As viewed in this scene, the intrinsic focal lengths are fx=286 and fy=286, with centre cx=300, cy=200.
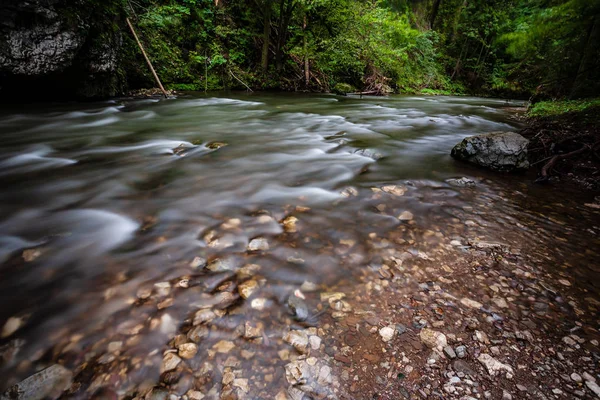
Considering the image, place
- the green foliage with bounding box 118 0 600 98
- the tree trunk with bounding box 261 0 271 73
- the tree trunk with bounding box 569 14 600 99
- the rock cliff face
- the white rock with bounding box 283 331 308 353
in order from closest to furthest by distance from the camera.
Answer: the white rock with bounding box 283 331 308 353
the rock cliff face
the tree trunk with bounding box 569 14 600 99
the green foliage with bounding box 118 0 600 98
the tree trunk with bounding box 261 0 271 73

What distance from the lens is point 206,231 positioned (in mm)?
2182

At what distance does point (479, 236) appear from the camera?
7.30 feet

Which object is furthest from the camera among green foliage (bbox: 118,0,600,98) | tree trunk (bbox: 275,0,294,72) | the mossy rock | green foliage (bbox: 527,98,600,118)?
the mossy rock

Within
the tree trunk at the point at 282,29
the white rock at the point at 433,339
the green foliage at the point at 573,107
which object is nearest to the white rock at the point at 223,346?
the white rock at the point at 433,339

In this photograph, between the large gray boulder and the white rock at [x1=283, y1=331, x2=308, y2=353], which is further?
the large gray boulder

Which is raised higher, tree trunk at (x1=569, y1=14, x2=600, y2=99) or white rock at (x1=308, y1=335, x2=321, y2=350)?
tree trunk at (x1=569, y1=14, x2=600, y2=99)

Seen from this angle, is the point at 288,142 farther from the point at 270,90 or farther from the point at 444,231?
the point at 270,90

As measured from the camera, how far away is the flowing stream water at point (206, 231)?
1.35 metres

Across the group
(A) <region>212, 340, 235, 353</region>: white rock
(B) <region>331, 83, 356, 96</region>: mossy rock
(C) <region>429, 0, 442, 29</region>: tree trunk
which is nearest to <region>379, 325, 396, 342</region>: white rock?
(A) <region>212, 340, 235, 353</region>: white rock

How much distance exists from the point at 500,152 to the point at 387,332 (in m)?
3.32

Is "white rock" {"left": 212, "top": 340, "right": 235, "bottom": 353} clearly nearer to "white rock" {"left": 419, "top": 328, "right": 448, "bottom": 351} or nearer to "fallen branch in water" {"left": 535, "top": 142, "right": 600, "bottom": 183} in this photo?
"white rock" {"left": 419, "top": 328, "right": 448, "bottom": 351}

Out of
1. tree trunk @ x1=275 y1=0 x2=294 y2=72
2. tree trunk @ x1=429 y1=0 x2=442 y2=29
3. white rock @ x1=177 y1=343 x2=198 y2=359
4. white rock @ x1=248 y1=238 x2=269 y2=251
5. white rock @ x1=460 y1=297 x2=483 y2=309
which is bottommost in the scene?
white rock @ x1=177 y1=343 x2=198 y2=359

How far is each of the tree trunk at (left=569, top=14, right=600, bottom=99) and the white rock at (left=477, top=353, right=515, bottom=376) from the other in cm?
889

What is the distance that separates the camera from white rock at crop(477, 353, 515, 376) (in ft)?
4.10
